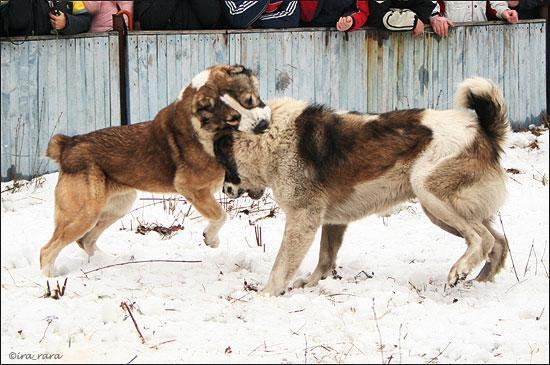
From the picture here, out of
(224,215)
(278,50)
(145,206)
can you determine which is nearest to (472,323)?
(224,215)

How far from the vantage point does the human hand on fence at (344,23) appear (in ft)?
37.0

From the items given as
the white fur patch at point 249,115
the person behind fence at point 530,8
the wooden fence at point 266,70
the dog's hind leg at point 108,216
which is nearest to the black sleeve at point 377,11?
the wooden fence at point 266,70

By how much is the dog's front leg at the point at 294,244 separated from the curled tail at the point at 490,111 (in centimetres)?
135

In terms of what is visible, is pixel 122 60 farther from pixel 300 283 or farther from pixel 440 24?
pixel 300 283

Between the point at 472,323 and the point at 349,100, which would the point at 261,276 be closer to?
the point at 472,323

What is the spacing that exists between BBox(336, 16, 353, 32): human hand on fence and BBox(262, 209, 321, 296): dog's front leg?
4.68 meters

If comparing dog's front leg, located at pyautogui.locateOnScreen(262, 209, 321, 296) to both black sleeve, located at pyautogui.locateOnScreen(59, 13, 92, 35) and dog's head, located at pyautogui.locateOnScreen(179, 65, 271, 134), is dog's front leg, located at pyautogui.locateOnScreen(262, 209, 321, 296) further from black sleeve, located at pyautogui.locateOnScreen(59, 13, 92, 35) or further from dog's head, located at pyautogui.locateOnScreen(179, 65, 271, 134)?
black sleeve, located at pyautogui.locateOnScreen(59, 13, 92, 35)

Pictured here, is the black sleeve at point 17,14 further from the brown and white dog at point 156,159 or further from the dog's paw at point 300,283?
the dog's paw at point 300,283

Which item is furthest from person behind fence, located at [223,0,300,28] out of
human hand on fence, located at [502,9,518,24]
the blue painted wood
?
human hand on fence, located at [502,9,518,24]

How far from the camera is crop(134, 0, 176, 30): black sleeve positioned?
10.7m

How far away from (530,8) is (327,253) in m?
6.89

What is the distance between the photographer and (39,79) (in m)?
10.2

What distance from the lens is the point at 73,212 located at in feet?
24.4

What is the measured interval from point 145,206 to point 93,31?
2335 mm
